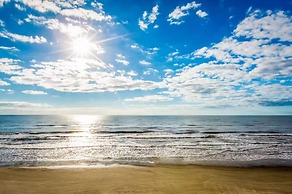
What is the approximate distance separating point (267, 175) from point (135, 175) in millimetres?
6883

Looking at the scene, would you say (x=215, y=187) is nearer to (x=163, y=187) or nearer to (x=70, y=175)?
(x=163, y=187)

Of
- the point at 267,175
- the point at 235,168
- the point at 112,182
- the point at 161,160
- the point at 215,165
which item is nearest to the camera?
the point at 112,182

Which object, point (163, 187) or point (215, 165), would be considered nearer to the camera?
point (163, 187)

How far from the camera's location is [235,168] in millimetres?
14891

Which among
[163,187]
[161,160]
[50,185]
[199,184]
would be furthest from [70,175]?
[161,160]

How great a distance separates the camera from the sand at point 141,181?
9.69 metres

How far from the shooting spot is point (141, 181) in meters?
11.0

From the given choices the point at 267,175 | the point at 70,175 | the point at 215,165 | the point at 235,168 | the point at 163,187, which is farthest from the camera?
the point at 215,165

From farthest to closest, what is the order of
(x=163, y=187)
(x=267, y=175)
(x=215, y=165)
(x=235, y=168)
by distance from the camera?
1. (x=215, y=165)
2. (x=235, y=168)
3. (x=267, y=175)
4. (x=163, y=187)

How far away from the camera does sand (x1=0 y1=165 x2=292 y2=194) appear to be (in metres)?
9.69

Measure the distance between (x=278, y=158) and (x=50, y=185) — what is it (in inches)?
656

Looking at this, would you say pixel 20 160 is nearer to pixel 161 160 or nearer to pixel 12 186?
pixel 12 186

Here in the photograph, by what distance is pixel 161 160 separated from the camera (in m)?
18.0

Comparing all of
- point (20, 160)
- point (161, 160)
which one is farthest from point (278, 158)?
point (20, 160)
